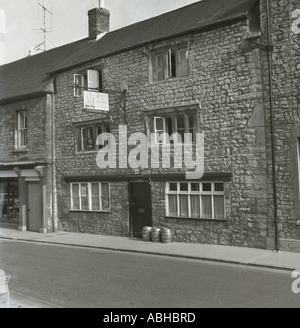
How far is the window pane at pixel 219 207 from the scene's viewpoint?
14312 mm

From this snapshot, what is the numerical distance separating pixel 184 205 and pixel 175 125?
3077 millimetres

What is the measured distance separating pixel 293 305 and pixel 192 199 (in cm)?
792

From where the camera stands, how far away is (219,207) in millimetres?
14398

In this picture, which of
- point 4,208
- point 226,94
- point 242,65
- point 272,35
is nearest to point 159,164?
point 226,94

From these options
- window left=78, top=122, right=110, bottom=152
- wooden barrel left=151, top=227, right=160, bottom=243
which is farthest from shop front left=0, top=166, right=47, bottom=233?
wooden barrel left=151, top=227, right=160, bottom=243

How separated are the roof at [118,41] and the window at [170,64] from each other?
645 mm

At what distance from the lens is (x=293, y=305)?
741 cm

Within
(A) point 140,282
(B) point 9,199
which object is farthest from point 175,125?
(B) point 9,199

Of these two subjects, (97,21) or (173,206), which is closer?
(173,206)

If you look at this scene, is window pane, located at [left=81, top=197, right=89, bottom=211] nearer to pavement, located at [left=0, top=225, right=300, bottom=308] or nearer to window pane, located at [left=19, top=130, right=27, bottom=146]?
pavement, located at [left=0, top=225, right=300, bottom=308]

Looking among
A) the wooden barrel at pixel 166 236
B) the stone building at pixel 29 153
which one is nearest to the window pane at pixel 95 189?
the stone building at pixel 29 153

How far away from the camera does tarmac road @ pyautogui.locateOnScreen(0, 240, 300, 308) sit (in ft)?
25.6

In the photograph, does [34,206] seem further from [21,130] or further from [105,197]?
[105,197]
